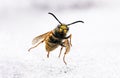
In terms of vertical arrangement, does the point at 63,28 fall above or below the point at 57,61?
above

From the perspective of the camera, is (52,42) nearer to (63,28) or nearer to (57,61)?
(57,61)

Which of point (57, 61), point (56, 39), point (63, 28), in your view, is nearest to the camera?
point (63, 28)

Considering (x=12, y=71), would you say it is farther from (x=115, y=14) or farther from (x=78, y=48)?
(x=115, y=14)

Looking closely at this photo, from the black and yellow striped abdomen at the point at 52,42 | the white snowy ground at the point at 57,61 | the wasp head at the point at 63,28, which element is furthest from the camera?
the black and yellow striped abdomen at the point at 52,42

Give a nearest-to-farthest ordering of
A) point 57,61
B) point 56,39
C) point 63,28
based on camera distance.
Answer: point 63,28 < point 56,39 < point 57,61

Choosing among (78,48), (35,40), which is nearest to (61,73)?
(35,40)

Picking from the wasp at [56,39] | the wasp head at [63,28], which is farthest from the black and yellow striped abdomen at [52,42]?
the wasp head at [63,28]

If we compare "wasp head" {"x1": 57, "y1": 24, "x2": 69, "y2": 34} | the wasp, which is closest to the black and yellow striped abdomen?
the wasp

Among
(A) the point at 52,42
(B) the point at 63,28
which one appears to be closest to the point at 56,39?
(A) the point at 52,42

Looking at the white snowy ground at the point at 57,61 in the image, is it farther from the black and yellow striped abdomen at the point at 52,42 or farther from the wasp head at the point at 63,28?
the wasp head at the point at 63,28

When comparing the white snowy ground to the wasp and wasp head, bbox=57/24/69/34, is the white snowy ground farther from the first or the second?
wasp head, bbox=57/24/69/34

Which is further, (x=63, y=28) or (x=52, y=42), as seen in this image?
(x=52, y=42)
